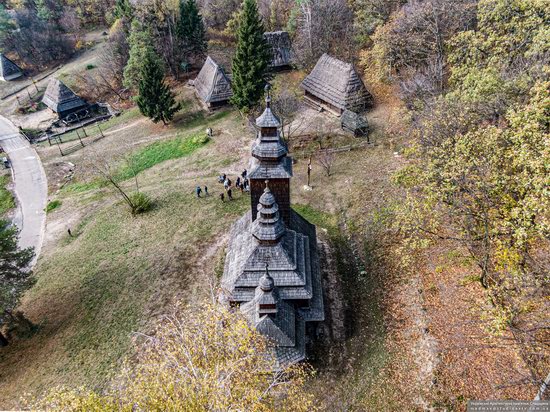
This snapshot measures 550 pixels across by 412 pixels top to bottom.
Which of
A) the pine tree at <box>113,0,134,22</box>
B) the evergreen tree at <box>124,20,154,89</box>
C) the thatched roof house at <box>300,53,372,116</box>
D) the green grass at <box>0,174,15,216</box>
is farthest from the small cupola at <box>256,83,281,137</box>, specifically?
the pine tree at <box>113,0,134,22</box>

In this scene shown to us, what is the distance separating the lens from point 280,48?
166ft

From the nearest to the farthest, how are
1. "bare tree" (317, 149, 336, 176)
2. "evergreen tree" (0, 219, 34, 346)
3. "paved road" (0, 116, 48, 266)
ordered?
"evergreen tree" (0, 219, 34, 346) < "bare tree" (317, 149, 336, 176) < "paved road" (0, 116, 48, 266)

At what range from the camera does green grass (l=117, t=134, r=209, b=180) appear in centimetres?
3933

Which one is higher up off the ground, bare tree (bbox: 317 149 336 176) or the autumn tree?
the autumn tree

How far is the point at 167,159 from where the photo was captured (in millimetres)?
39750

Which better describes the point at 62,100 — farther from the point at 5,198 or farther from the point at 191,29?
the point at 191,29

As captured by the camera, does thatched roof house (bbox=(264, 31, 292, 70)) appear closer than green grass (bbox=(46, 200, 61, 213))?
No

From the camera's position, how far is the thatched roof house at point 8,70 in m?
65.8

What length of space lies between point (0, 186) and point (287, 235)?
3872cm

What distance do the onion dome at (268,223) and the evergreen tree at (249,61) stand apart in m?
26.1

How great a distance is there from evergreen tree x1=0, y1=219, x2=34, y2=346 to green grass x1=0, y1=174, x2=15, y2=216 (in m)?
17.5

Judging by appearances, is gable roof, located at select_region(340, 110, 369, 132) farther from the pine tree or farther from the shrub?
the pine tree

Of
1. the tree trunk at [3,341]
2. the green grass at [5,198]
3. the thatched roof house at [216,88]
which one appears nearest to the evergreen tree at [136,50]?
the thatched roof house at [216,88]

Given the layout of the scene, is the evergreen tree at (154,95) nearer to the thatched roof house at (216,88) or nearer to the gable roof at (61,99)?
the thatched roof house at (216,88)
